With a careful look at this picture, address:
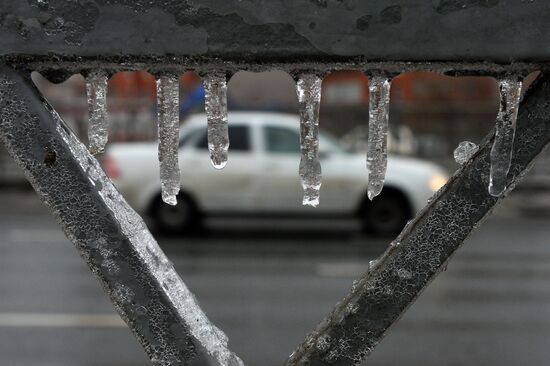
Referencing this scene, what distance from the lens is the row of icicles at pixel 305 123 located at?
1068 mm

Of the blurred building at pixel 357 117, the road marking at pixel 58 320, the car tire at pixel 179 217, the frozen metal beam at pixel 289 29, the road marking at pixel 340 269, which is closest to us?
the frozen metal beam at pixel 289 29

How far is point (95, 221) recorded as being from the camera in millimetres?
1114

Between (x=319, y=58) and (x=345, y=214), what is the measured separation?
1176 centimetres

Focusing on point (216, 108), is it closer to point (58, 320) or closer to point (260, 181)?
point (58, 320)

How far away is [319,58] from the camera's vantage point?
1.07 m

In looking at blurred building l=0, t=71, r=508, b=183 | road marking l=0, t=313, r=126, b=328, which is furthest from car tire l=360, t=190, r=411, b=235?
road marking l=0, t=313, r=126, b=328

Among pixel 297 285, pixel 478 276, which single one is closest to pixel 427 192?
pixel 478 276

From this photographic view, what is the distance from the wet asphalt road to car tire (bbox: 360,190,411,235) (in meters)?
0.21

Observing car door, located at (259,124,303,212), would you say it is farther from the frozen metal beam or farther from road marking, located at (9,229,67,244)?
the frozen metal beam

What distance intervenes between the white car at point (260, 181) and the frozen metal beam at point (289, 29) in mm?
11366

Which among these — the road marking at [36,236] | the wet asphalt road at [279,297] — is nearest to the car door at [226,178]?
the wet asphalt road at [279,297]

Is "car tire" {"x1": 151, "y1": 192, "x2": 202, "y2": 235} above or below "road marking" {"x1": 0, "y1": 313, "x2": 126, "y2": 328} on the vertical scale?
below

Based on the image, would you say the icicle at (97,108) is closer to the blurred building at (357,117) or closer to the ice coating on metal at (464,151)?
the ice coating on metal at (464,151)

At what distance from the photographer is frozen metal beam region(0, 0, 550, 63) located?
105 cm
